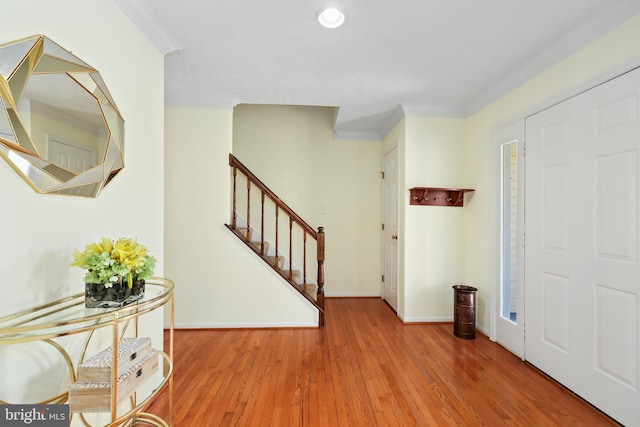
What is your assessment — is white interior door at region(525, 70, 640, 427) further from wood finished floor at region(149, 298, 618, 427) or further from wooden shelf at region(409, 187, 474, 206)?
wooden shelf at region(409, 187, 474, 206)

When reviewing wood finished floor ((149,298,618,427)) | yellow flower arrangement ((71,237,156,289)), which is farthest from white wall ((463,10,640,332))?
yellow flower arrangement ((71,237,156,289))

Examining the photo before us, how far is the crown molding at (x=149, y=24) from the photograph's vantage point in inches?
63.7

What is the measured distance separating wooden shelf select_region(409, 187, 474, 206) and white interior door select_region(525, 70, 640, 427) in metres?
0.88

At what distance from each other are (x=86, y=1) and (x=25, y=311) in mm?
1380

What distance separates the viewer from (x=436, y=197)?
129 inches

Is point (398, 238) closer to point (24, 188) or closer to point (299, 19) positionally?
point (299, 19)

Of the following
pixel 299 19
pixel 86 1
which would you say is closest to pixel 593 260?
pixel 299 19

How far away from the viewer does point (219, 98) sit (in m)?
3.05

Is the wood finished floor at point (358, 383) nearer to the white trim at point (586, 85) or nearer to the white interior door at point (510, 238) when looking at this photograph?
the white interior door at point (510, 238)

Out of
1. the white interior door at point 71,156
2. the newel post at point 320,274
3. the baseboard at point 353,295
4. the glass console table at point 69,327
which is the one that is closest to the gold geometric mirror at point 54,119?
the white interior door at point 71,156

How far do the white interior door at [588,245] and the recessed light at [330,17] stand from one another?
5.67ft

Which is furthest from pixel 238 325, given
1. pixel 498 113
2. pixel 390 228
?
pixel 498 113

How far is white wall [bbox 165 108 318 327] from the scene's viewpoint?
3.06 meters

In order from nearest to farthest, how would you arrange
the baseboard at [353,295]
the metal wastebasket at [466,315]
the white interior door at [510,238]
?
the white interior door at [510,238] < the metal wastebasket at [466,315] < the baseboard at [353,295]
